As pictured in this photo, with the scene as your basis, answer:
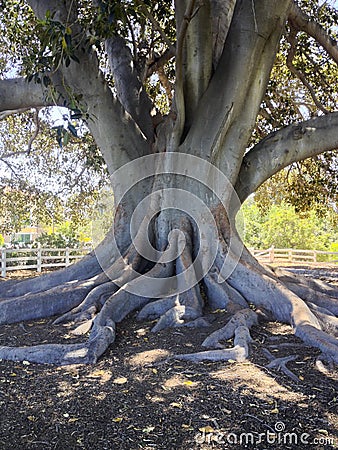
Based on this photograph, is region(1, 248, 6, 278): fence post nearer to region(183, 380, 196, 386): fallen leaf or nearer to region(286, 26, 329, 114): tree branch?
region(286, 26, 329, 114): tree branch

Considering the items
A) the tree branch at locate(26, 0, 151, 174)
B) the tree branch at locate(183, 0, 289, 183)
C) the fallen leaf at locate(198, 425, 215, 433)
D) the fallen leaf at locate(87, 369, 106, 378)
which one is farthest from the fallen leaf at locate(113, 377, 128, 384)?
the tree branch at locate(26, 0, 151, 174)

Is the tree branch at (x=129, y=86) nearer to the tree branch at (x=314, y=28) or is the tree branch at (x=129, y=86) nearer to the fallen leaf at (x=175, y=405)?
the tree branch at (x=314, y=28)

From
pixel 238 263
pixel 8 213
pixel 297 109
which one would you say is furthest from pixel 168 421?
pixel 8 213

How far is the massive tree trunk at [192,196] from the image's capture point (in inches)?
230

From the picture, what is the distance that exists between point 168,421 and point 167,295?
293 cm

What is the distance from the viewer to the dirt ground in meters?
2.91

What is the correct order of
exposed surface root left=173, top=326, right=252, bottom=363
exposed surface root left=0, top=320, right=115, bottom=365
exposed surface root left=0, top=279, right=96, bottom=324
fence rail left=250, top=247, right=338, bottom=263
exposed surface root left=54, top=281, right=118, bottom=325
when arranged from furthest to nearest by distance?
fence rail left=250, top=247, right=338, bottom=263 → exposed surface root left=0, top=279, right=96, bottom=324 → exposed surface root left=54, top=281, right=118, bottom=325 → exposed surface root left=0, top=320, right=115, bottom=365 → exposed surface root left=173, top=326, right=252, bottom=363

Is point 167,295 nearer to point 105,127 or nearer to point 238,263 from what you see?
point 238,263

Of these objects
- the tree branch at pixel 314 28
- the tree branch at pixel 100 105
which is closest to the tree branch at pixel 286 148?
the tree branch at pixel 314 28

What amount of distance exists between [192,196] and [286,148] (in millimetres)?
1804

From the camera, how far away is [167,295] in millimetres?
6043

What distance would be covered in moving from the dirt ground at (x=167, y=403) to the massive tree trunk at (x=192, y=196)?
37.4 inches

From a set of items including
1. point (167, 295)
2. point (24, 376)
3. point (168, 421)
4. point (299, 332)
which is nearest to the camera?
point (168, 421)

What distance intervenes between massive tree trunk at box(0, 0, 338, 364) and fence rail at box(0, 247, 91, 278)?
8653 mm
